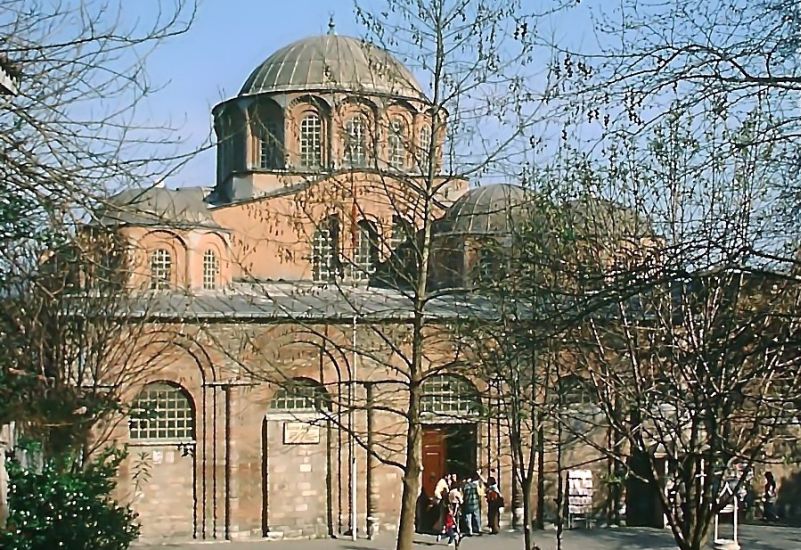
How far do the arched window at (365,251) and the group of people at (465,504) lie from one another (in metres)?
→ 7.09

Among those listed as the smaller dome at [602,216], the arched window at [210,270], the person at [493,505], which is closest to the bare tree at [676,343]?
the smaller dome at [602,216]

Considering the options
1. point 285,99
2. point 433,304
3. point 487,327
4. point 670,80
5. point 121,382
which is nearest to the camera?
point 670,80

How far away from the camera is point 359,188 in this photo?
15539mm

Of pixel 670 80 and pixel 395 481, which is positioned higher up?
pixel 670 80

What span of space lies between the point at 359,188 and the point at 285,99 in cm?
1560

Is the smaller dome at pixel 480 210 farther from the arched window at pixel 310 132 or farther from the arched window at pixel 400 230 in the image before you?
the arched window at pixel 310 132

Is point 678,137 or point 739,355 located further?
point 678,137

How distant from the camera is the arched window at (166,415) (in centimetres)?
2422

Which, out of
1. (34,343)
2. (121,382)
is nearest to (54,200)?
(34,343)

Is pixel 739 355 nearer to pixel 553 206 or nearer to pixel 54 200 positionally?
pixel 54 200

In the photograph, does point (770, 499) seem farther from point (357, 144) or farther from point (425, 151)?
point (357, 144)

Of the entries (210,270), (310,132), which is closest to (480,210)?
(310,132)

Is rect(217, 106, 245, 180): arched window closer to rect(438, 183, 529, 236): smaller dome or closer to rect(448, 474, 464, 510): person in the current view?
rect(438, 183, 529, 236): smaller dome

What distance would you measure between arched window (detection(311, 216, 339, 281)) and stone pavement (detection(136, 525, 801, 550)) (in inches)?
328
